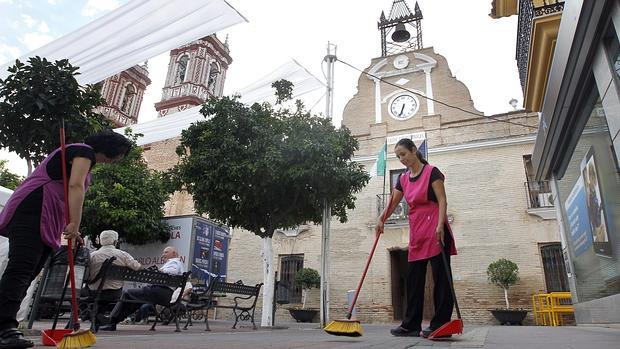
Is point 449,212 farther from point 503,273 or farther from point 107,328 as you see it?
point 107,328

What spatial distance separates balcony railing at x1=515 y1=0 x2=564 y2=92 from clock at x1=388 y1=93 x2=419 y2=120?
21.0 ft

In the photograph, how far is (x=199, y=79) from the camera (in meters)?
26.8

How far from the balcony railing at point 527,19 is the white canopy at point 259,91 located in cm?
430

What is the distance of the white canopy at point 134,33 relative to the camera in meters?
7.18

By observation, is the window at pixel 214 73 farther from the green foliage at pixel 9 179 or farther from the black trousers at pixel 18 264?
the black trousers at pixel 18 264

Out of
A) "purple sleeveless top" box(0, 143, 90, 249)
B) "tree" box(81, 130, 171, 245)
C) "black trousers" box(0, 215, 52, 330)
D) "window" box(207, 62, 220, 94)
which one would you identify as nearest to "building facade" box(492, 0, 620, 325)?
"purple sleeveless top" box(0, 143, 90, 249)

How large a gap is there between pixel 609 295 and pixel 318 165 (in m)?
4.48

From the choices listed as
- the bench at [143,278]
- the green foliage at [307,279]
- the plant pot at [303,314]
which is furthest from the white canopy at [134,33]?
the plant pot at [303,314]

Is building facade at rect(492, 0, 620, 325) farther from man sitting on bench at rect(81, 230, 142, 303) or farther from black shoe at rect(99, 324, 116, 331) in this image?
black shoe at rect(99, 324, 116, 331)

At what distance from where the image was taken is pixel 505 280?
37.6 feet

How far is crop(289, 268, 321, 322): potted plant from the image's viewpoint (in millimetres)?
13094

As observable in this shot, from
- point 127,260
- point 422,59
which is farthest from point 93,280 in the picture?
point 422,59

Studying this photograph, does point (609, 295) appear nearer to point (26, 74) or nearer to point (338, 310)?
point (26, 74)

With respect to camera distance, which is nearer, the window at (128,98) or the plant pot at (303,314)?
the plant pot at (303,314)
